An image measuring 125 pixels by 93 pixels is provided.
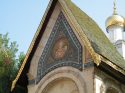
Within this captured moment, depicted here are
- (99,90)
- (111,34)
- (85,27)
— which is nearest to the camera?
(99,90)

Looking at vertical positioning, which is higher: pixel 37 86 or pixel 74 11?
pixel 74 11

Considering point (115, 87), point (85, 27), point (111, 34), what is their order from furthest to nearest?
point (111, 34), point (85, 27), point (115, 87)

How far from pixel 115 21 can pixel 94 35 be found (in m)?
11.4

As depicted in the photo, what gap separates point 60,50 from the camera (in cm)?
1405

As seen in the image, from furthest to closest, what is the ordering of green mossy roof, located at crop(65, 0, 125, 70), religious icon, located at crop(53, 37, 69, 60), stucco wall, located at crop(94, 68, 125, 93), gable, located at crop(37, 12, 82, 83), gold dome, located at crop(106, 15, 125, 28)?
gold dome, located at crop(106, 15, 125, 28)
religious icon, located at crop(53, 37, 69, 60)
green mossy roof, located at crop(65, 0, 125, 70)
gable, located at crop(37, 12, 82, 83)
stucco wall, located at crop(94, 68, 125, 93)

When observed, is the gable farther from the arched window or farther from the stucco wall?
the arched window

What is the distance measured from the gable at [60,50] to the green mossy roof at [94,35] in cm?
48

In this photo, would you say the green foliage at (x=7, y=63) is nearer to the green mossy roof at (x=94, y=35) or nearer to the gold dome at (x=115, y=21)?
the green mossy roof at (x=94, y=35)

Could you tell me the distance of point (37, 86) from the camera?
1412cm

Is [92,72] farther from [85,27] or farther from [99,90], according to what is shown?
[85,27]

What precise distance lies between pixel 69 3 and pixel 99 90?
4.01 m

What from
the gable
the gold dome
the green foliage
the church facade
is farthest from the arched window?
the gold dome

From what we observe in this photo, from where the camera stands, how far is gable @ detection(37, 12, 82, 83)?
13.4 metres

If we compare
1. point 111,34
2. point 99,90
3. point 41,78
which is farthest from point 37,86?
point 111,34
